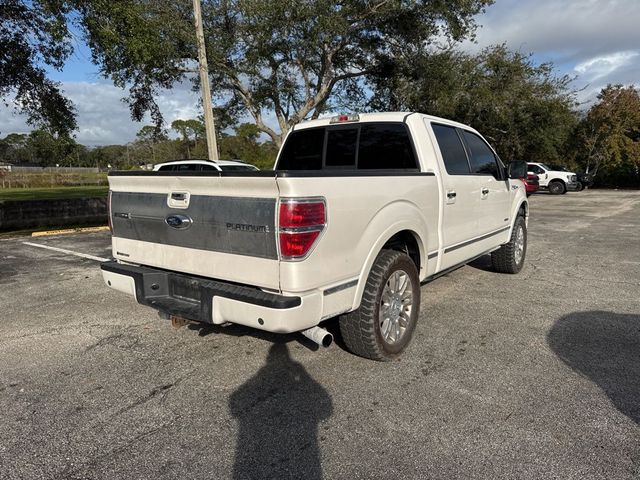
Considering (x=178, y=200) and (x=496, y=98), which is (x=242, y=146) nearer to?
(x=496, y=98)

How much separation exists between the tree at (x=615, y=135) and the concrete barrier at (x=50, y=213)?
3200 centimetres

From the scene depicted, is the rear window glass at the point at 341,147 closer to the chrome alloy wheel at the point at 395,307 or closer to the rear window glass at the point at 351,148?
the rear window glass at the point at 351,148

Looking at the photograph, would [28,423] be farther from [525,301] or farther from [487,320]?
[525,301]

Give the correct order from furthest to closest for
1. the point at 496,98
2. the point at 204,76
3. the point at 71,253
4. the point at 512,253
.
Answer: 1. the point at 496,98
2. the point at 204,76
3. the point at 71,253
4. the point at 512,253

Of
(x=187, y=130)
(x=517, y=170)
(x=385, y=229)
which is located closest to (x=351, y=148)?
(x=385, y=229)

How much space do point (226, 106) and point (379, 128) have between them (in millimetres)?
16570

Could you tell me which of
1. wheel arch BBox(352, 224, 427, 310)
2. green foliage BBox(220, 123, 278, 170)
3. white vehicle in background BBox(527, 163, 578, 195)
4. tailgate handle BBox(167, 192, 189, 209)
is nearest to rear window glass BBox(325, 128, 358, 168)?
wheel arch BBox(352, 224, 427, 310)

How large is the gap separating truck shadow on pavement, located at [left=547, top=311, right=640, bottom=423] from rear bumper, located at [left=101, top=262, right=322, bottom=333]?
218cm

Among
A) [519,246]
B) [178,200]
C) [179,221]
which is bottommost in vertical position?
[519,246]

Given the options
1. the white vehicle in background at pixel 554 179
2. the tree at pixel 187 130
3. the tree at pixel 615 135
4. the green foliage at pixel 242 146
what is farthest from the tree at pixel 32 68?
the tree at pixel 187 130

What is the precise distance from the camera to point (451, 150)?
473cm

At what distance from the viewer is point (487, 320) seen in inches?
184

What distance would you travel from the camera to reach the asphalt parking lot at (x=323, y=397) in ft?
8.27

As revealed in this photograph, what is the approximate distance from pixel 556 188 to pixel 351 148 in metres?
24.9
